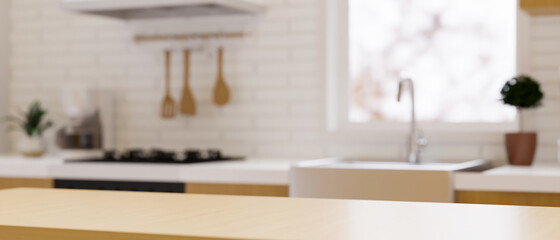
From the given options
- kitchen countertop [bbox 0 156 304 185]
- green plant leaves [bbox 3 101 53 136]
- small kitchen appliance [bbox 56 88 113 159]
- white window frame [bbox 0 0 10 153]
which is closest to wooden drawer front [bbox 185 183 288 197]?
kitchen countertop [bbox 0 156 304 185]

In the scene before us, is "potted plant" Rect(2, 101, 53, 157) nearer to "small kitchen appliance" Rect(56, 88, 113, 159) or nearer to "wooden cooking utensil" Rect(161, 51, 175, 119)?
"small kitchen appliance" Rect(56, 88, 113, 159)

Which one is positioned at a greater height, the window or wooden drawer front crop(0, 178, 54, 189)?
the window

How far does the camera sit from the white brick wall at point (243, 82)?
3.77m

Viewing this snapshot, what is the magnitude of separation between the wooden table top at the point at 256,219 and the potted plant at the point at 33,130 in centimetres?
252

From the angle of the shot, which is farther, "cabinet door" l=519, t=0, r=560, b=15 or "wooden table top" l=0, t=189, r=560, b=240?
"cabinet door" l=519, t=0, r=560, b=15

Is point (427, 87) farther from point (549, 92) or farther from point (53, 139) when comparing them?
point (53, 139)

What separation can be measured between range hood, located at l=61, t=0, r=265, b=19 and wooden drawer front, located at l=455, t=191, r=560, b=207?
4.74 ft

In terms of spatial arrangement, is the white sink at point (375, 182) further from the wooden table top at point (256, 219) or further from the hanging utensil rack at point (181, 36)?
the wooden table top at point (256, 219)

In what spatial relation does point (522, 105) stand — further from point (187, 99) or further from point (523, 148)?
point (187, 99)

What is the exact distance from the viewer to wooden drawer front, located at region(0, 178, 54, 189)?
375 cm

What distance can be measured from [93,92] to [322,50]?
1.23 metres

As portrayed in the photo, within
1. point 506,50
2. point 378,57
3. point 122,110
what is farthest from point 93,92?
point 506,50

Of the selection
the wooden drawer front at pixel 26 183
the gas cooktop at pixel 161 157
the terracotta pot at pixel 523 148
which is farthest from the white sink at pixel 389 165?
the wooden drawer front at pixel 26 183

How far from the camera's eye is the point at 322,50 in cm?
401
